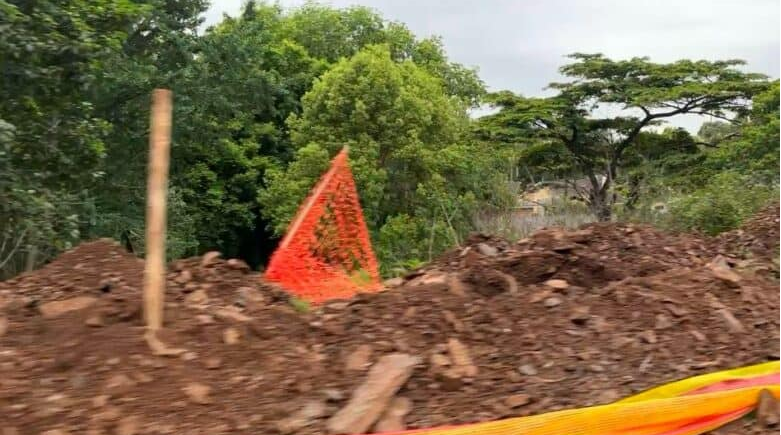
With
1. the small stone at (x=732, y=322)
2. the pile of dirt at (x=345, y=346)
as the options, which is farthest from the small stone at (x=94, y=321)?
the small stone at (x=732, y=322)

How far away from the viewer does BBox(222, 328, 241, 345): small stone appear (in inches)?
149

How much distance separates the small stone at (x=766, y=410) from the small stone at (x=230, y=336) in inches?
95.5

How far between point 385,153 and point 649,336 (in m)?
18.3

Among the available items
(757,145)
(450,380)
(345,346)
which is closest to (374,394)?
(450,380)

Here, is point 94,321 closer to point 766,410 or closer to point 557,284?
point 557,284

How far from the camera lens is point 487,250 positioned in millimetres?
6797

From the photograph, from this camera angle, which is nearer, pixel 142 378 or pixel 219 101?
pixel 142 378

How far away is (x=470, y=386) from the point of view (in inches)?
150

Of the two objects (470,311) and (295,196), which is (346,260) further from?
(295,196)

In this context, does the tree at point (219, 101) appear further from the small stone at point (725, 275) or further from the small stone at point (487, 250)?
the small stone at point (725, 275)

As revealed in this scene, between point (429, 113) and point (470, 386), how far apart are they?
770 inches

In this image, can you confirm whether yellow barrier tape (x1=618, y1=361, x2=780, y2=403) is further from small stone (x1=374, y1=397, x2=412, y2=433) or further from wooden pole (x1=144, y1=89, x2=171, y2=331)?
wooden pole (x1=144, y1=89, x2=171, y2=331)

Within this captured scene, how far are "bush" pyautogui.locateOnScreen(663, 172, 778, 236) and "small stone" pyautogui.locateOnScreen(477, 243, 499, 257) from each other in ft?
25.1

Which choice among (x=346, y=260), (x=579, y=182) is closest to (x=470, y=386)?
(x=346, y=260)
